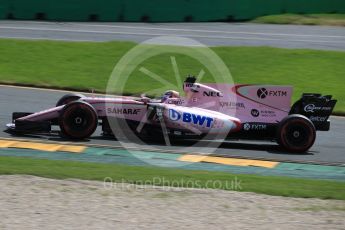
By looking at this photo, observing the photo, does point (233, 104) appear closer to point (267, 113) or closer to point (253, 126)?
point (253, 126)

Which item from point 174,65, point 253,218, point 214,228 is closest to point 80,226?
point 214,228

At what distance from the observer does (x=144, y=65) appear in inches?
775

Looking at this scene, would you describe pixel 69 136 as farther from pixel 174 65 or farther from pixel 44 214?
pixel 174 65

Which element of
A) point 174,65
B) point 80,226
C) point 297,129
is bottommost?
point 80,226

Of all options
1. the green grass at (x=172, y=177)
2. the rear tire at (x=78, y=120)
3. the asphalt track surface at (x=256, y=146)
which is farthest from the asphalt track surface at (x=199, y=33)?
the green grass at (x=172, y=177)

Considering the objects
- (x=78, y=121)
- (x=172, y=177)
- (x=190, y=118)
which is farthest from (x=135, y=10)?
(x=172, y=177)

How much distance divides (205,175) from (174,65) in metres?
9.34

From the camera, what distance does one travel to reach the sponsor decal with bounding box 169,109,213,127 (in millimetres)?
12227

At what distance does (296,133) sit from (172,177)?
3497 millimetres

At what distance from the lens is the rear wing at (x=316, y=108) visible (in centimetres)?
1247

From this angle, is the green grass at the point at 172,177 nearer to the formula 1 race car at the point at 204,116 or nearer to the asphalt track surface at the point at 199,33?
the formula 1 race car at the point at 204,116

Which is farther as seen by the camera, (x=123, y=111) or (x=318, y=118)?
(x=318, y=118)

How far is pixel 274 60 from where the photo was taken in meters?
20.7

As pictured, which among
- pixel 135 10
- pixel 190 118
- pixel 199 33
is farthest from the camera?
pixel 135 10
